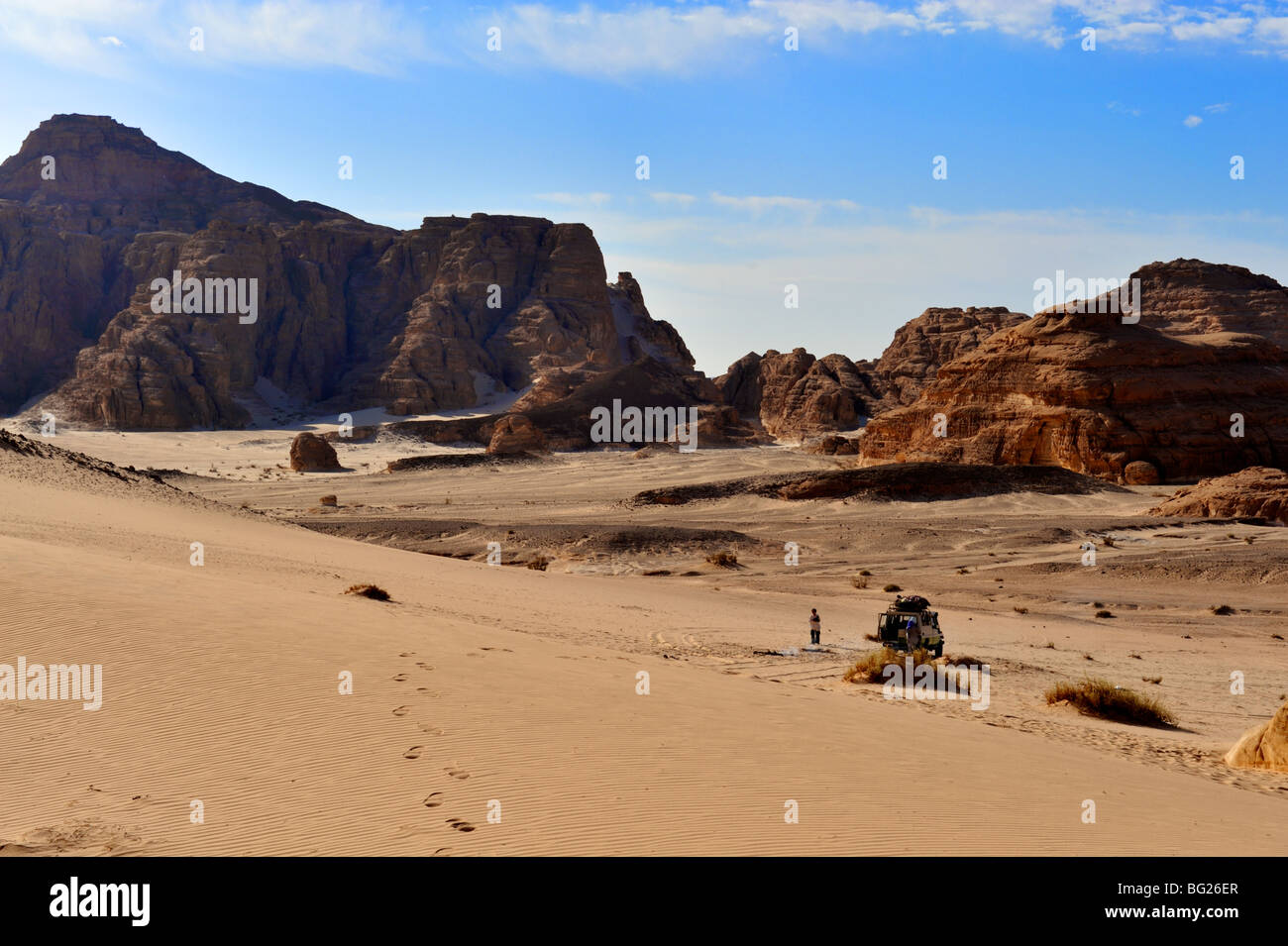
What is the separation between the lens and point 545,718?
7.82m

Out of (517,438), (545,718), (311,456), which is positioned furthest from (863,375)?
(545,718)

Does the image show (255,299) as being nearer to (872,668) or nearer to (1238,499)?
(1238,499)

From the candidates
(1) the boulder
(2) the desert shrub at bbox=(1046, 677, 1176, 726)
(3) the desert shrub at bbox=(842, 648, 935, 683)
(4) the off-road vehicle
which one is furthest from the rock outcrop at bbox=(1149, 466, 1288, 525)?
(3) the desert shrub at bbox=(842, 648, 935, 683)

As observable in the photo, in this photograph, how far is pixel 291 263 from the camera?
116 m

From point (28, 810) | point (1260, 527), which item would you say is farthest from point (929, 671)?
point (1260, 527)

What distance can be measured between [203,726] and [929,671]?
35.6 feet

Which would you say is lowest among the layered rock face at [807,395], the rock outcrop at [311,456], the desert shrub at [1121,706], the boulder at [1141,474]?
the desert shrub at [1121,706]

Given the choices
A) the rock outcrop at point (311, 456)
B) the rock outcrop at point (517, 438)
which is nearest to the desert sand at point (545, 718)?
the rock outcrop at point (311, 456)

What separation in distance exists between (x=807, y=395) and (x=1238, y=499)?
186 ft

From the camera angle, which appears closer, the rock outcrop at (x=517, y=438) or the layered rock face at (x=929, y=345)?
the rock outcrop at (x=517, y=438)

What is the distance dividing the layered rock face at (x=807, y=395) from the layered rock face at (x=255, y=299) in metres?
19.6

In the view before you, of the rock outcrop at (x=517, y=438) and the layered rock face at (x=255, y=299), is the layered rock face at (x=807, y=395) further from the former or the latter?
the rock outcrop at (x=517, y=438)

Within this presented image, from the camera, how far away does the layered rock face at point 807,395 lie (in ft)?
299
